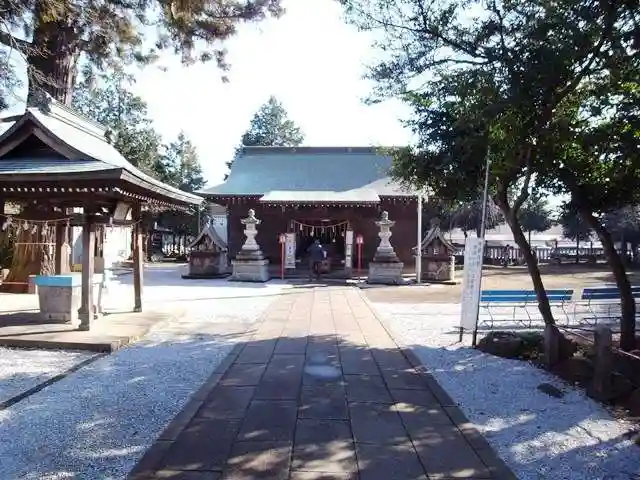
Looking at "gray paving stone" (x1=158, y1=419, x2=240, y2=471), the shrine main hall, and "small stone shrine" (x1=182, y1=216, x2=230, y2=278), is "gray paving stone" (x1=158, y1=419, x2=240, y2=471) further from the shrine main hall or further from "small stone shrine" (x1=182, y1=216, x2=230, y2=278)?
"small stone shrine" (x1=182, y1=216, x2=230, y2=278)

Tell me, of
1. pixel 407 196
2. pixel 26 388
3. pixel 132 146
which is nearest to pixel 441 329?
pixel 26 388

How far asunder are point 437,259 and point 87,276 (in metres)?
14.5

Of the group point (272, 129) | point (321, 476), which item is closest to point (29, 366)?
point (321, 476)

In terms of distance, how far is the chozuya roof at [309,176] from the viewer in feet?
69.9

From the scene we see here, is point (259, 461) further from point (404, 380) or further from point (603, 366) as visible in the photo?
point (603, 366)

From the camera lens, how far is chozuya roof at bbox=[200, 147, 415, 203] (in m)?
21.3

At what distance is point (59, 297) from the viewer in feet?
27.0

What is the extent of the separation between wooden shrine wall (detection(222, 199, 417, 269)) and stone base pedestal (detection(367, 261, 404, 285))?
3725 millimetres

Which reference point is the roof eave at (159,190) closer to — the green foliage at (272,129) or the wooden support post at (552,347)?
the wooden support post at (552,347)

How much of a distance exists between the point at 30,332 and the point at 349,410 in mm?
5612

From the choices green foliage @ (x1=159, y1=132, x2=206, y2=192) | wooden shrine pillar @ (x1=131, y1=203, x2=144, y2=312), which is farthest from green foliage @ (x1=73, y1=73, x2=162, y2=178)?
wooden shrine pillar @ (x1=131, y1=203, x2=144, y2=312)

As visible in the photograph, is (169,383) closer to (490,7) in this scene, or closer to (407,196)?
(490,7)

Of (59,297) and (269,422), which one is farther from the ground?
(59,297)

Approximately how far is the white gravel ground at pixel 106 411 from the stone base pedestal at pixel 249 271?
34.2 ft
